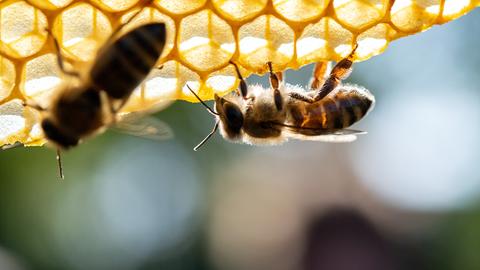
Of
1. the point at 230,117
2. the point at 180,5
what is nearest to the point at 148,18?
the point at 180,5

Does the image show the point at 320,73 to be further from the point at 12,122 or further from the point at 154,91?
the point at 12,122

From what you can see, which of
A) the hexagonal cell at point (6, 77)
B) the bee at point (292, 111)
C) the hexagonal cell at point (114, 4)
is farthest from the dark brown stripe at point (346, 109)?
the hexagonal cell at point (6, 77)

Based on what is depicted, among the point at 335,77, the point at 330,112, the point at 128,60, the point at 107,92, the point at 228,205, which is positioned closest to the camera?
the point at 128,60

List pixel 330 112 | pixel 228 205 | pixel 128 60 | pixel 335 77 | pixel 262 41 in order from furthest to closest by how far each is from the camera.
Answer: pixel 228 205 < pixel 330 112 < pixel 335 77 < pixel 262 41 < pixel 128 60

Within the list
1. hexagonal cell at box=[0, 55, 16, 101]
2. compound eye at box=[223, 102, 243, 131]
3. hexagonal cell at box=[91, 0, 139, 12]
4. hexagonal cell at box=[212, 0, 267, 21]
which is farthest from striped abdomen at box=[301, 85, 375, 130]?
hexagonal cell at box=[0, 55, 16, 101]

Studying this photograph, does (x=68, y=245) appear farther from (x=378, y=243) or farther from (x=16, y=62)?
(x=16, y=62)

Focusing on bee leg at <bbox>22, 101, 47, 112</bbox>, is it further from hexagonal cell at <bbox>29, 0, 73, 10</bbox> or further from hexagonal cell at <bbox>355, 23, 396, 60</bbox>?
hexagonal cell at <bbox>355, 23, 396, 60</bbox>

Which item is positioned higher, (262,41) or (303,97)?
(262,41)

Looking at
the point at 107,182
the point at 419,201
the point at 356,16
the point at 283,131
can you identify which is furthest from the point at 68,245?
the point at 356,16
